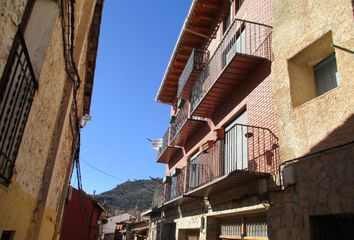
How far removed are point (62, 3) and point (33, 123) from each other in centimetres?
154

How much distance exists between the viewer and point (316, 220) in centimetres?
545

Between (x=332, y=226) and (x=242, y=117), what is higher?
(x=242, y=117)

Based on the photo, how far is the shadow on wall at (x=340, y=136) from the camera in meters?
5.07

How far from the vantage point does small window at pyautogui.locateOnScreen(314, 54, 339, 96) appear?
20.2ft

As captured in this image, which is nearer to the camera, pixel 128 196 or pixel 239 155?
pixel 239 155

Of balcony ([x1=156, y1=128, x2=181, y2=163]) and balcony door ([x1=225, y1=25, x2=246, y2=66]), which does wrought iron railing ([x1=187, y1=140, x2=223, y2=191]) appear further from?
balcony ([x1=156, y1=128, x2=181, y2=163])

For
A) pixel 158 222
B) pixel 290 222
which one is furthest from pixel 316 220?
pixel 158 222

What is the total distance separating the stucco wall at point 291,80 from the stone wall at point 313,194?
0.84 ft

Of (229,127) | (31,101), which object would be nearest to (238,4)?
(229,127)

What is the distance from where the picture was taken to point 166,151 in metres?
18.6

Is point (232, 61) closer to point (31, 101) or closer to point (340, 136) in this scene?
point (340, 136)

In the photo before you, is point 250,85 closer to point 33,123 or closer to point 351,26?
point 351,26

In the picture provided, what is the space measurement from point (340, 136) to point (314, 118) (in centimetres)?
77

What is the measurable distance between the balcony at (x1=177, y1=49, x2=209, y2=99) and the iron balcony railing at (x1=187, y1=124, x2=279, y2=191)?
3.98 metres
